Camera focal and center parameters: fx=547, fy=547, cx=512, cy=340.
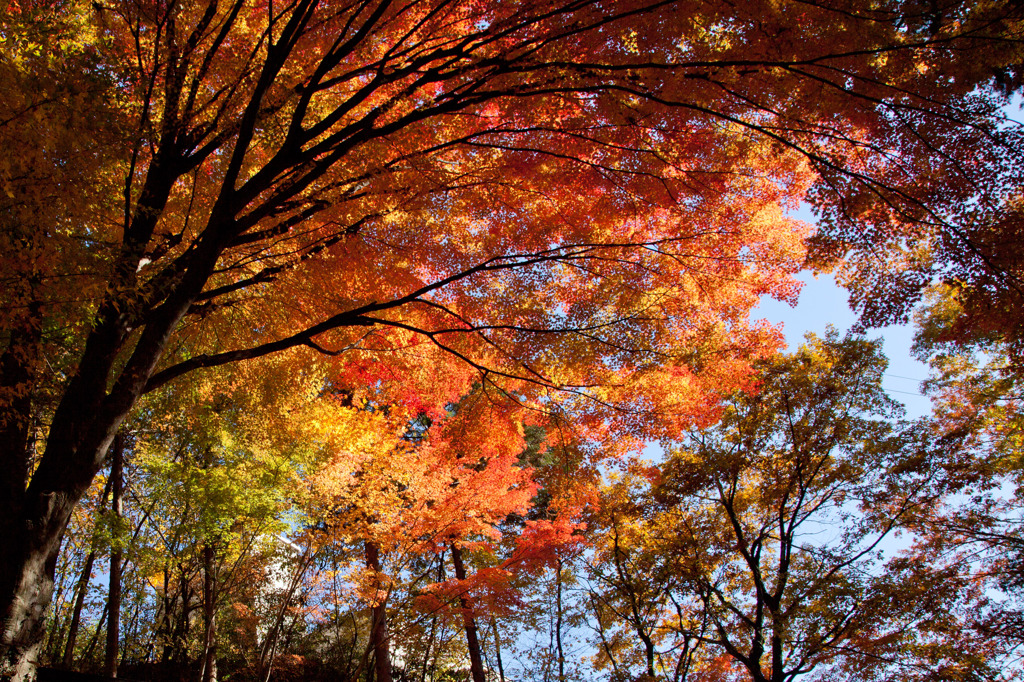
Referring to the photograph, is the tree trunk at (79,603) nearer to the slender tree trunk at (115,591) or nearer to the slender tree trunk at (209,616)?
the slender tree trunk at (115,591)

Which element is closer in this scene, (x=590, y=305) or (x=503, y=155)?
(x=503, y=155)

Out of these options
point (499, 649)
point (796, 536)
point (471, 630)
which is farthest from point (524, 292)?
point (499, 649)

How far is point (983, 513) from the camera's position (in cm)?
718

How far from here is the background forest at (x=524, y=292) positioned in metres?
3.64

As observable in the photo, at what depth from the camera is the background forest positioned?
11.9 feet

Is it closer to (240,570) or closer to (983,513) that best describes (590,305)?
(983,513)

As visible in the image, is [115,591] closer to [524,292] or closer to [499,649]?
[499,649]

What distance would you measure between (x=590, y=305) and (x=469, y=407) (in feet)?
5.30

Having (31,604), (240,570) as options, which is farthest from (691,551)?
(240,570)

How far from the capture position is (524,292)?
563 cm

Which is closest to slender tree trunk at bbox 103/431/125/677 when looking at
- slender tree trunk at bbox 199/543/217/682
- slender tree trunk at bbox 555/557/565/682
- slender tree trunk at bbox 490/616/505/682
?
slender tree trunk at bbox 199/543/217/682

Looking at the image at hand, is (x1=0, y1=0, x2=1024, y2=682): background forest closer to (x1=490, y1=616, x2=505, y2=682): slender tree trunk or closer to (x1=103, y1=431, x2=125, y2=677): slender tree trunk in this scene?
(x1=103, y1=431, x2=125, y2=677): slender tree trunk

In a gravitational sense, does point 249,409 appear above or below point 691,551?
above

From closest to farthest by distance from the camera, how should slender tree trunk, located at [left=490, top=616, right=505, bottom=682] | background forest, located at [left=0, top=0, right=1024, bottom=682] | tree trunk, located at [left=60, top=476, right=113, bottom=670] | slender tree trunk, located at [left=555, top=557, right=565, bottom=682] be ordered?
background forest, located at [left=0, top=0, right=1024, bottom=682], tree trunk, located at [left=60, top=476, right=113, bottom=670], slender tree trunk, located at [left=555, top=557, right=565, bottom=682], slender tree trunk, located at [left=490, top=616, right=505, bottom=682]
